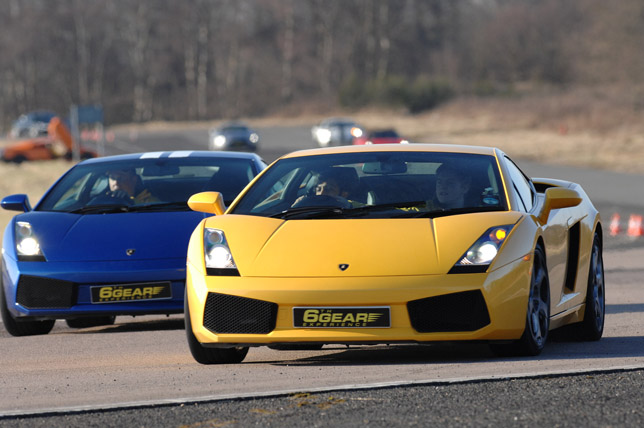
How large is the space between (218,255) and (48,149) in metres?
43.9

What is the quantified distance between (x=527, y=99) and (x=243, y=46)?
134 feet

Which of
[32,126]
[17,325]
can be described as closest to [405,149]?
[17,325]

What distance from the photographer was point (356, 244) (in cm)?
661

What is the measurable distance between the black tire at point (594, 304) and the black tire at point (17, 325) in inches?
151

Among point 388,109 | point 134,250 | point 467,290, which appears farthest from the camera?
point 388,109

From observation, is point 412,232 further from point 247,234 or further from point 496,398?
point 496,398

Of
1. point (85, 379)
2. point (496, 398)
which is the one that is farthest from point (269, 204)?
point (496, 398)

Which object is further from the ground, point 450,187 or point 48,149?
point 450,187

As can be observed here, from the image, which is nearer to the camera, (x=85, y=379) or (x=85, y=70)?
(x=85, y=379)

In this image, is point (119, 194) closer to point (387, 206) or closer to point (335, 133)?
point (387, 206)

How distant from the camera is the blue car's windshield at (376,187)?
7.06 m

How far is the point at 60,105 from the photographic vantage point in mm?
115938

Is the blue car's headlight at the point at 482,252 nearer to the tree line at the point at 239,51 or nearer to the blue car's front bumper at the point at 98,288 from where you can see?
the blue car's front bumper at the point at 98,288

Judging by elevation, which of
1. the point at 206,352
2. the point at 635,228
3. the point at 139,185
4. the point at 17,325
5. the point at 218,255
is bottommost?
the point at 635,228
